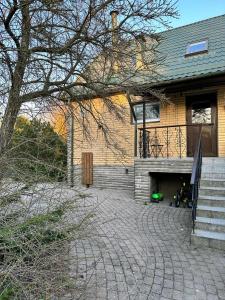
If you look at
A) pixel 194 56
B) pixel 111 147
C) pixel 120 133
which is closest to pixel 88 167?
pixel 111 147

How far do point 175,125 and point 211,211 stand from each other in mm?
3521

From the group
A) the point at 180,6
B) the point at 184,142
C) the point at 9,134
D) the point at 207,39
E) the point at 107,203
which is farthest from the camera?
the point at 207,39

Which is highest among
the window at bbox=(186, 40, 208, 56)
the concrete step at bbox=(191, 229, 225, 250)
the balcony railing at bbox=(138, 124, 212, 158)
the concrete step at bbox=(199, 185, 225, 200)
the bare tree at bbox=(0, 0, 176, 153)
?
the window at bbox=(186, 40, 208, 56)

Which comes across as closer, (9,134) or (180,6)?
(9,134)

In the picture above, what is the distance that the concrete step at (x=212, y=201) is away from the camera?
557 cm

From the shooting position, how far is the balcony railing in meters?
9.16

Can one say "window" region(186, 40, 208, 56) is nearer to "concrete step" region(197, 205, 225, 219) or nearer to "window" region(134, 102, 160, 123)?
"window" region(134, 102, 160, 123)

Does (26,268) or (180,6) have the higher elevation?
(180,6)

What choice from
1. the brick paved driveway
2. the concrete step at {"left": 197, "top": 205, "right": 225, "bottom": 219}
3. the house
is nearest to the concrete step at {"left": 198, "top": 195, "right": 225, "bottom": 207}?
the concrete step at {"left": 197, "top": 205, "right": 225, "bottom": 219}

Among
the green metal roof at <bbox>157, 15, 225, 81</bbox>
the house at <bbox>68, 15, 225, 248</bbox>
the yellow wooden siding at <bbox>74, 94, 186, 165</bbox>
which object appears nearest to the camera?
the house at <bbox>68, 15, 225, 248</bbox>

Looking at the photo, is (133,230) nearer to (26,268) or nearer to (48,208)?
(48,208)

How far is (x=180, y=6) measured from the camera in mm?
6512

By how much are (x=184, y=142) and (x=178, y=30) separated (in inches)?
219

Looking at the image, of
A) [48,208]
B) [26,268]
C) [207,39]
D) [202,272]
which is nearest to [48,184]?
[48,208]
